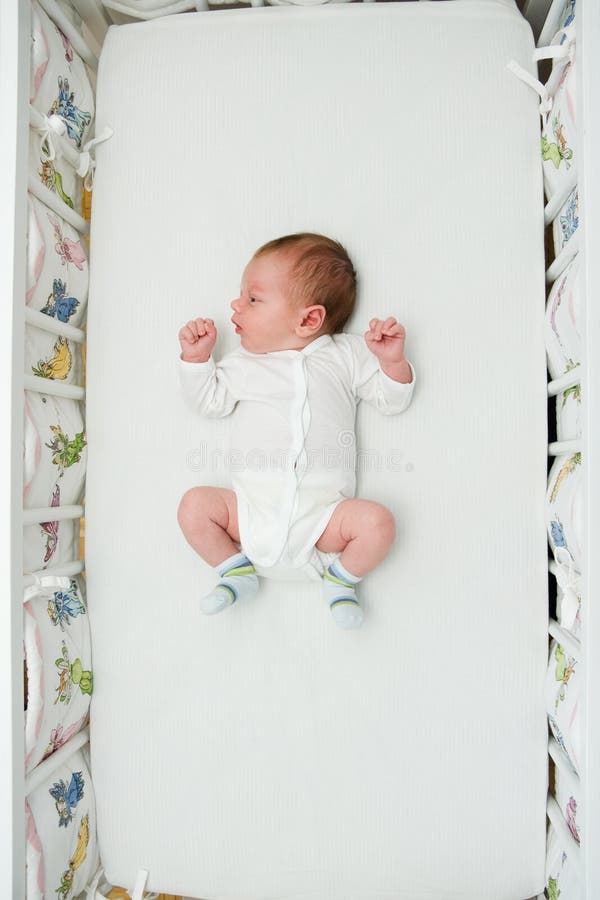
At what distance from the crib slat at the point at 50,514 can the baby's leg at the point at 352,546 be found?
48 centimetres

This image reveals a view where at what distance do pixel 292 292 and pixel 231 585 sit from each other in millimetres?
541

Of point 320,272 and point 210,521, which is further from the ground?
point 320,272

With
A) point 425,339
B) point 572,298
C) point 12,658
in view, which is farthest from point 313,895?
point 572,298

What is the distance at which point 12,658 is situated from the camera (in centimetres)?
116

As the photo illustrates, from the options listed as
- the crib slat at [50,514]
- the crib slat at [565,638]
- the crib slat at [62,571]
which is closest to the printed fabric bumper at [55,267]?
the crib slat at [50,514]

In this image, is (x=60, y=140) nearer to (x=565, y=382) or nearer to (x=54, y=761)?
(x=565, y=382)

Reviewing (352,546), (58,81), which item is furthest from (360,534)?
(58,81)

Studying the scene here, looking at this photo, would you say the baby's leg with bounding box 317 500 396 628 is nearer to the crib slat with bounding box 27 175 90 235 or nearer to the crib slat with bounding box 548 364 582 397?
the crib slat with bounding box 548 364 582 397

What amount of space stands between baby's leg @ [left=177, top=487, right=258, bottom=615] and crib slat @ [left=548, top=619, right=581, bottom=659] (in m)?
0.55

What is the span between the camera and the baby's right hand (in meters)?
1.39

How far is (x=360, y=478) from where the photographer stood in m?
1.46

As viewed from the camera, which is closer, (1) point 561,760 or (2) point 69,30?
(1) point 561,760

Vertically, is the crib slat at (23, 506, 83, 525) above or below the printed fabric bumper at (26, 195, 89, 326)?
below

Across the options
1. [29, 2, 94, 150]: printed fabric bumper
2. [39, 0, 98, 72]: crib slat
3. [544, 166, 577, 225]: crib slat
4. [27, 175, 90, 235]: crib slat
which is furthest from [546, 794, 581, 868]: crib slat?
[39, 0, 98, 72]: crib slat
